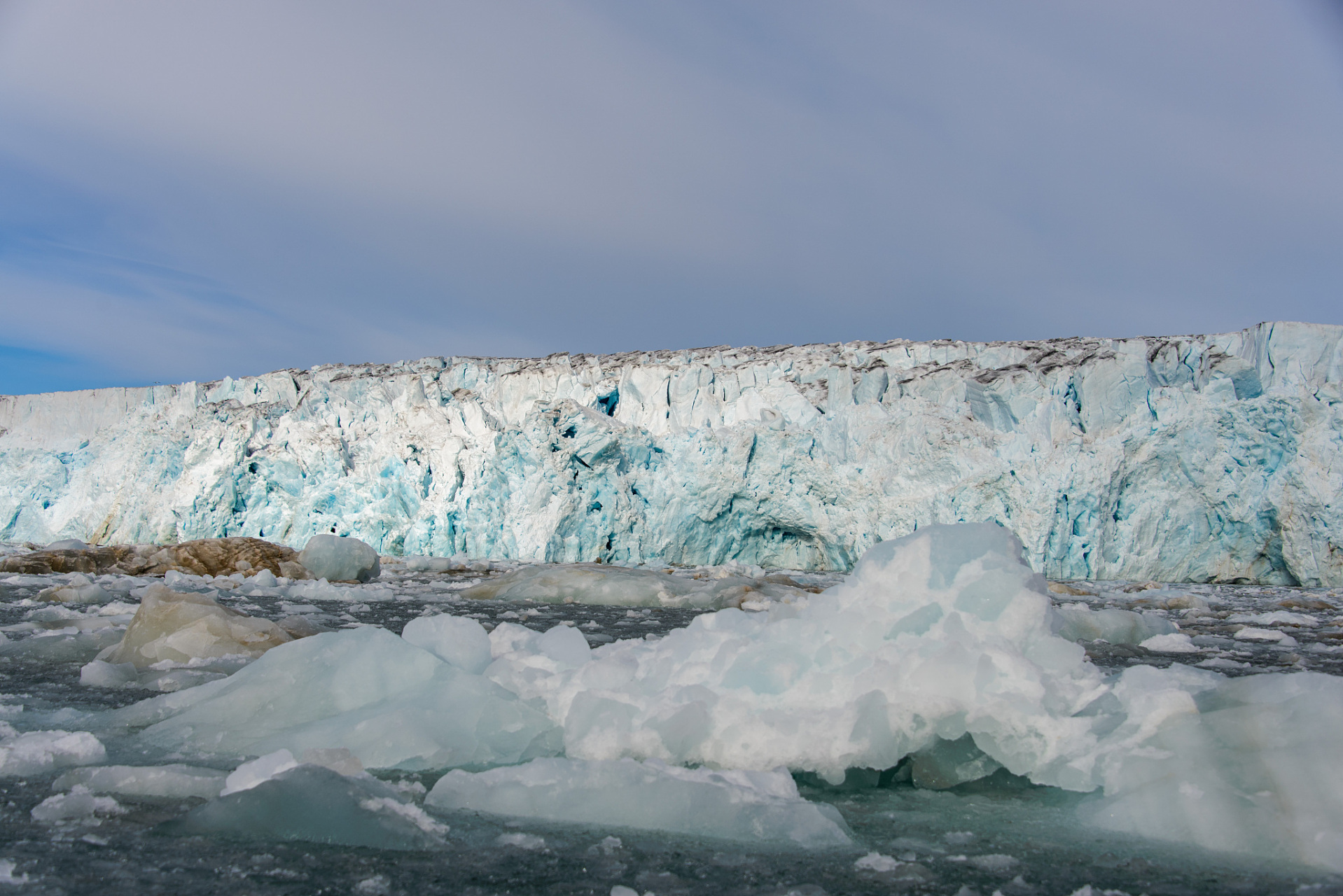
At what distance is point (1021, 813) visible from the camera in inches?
91.0

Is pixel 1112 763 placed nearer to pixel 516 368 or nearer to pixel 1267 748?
pixel 1267 748

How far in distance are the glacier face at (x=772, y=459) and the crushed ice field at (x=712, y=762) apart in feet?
57.7

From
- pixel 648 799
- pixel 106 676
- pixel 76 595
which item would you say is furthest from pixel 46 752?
pixel 76 595

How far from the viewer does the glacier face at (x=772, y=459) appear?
59.2ft

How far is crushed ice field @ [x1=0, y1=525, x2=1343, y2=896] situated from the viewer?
1784mm

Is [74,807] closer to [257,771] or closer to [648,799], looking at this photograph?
[257,771]

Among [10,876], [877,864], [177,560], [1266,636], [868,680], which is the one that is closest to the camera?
[10,876]

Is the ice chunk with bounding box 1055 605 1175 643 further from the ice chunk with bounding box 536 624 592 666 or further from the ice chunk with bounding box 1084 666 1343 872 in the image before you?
the ice chunk with bounding box 536 624 592 666

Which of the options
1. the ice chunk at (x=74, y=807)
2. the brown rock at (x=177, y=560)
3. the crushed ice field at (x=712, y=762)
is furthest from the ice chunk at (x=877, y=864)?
the brown rock at (x=177, y=560)

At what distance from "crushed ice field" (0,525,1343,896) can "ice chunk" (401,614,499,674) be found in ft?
0.04

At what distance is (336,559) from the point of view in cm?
1287

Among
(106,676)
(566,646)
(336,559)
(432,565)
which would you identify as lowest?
(432,565)

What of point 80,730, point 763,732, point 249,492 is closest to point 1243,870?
point 763,732

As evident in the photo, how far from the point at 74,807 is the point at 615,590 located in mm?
8617
